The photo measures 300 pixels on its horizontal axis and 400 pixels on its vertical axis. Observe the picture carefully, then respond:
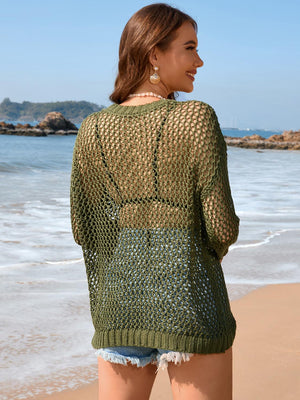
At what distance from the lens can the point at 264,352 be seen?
3.85 meters

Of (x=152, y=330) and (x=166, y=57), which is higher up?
(x=166, y=57)

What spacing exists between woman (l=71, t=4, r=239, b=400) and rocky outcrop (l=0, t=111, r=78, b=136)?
2568 inches

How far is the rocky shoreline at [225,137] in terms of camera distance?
58.2m

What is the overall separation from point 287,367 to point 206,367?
7.16 ft

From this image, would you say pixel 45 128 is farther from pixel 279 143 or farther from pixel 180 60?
pixel 180 60

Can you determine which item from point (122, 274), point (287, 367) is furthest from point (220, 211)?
point (287, 367)

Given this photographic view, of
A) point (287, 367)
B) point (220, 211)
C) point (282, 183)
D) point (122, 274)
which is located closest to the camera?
point (220, 211)

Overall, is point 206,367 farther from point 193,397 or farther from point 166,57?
point 166,57

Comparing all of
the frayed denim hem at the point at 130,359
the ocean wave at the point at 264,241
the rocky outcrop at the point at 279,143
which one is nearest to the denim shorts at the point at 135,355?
the frayed denim hem at the point at 130,359

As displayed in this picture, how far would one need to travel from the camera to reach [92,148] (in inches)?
69.4

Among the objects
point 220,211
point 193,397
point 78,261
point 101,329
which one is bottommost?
point 78,261

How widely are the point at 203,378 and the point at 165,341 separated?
146mm

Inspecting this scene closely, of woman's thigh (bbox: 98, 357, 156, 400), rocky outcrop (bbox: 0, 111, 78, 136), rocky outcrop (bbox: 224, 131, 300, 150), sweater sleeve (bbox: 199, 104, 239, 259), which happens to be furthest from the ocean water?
rocky outcrop (bbox: 0, 111, 78, 136)

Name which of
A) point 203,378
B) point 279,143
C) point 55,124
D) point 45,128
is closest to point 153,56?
point 203,378
